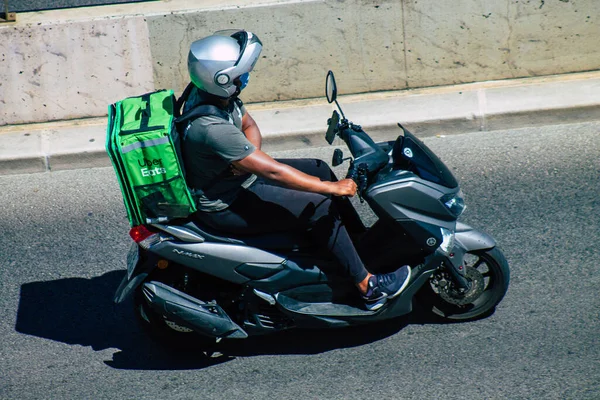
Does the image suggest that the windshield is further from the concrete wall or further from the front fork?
the concrete wall

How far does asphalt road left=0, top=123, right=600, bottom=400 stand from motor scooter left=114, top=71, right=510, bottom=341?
0.21 meters

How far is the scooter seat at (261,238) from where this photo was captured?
4.48m

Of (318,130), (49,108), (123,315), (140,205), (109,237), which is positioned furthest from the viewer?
(49,108)

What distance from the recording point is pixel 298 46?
7.62m

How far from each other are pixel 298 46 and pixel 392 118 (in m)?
1.16

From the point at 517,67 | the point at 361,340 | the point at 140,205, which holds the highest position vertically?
the point at 140,205

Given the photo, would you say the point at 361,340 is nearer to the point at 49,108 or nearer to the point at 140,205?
the point at 140,205

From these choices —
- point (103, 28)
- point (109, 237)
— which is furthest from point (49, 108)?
point (109, 237)

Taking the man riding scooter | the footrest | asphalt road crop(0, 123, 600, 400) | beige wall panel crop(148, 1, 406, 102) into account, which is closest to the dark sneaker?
the man riding scooter

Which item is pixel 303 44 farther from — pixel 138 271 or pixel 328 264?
pixel 138 271

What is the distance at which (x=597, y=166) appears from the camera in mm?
6367

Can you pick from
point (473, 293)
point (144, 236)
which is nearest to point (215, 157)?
point (144, 236)

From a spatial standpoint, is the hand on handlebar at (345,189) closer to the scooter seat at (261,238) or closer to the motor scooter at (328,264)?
the motor scooter at (328,264)

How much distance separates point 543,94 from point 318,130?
214cm
